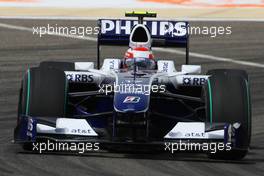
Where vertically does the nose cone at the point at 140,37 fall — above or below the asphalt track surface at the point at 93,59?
above

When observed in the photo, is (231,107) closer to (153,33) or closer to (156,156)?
(156,156)

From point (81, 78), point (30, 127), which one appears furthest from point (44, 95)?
point (81, 78)

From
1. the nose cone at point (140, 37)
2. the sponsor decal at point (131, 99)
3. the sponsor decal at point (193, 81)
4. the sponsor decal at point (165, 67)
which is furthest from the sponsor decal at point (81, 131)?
the sponsor decal at point (165, 67)

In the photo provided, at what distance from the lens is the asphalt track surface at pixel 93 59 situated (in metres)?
13.4

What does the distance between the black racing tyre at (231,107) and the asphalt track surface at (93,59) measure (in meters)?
0.14

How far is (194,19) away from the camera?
2814 cm

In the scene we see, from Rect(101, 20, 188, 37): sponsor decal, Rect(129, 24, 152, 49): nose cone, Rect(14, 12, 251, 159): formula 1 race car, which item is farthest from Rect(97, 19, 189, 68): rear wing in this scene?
Rect(14, 12, 251, 159): formula 1 race car

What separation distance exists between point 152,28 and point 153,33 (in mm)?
68

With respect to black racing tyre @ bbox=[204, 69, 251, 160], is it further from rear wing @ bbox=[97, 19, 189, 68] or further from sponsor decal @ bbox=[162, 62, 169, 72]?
rear wing @ bbox=[97, 19, 189, 68]

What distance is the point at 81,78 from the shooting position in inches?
612

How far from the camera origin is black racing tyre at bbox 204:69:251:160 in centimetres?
1403

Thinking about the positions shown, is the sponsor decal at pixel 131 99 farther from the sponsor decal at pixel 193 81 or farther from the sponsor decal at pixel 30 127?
the sponsor decal at pixel 193 81

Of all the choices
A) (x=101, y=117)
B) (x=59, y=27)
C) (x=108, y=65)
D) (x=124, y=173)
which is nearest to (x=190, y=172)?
(x=124, y=173)

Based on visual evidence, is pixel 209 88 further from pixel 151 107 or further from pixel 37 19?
pixel 37 19
